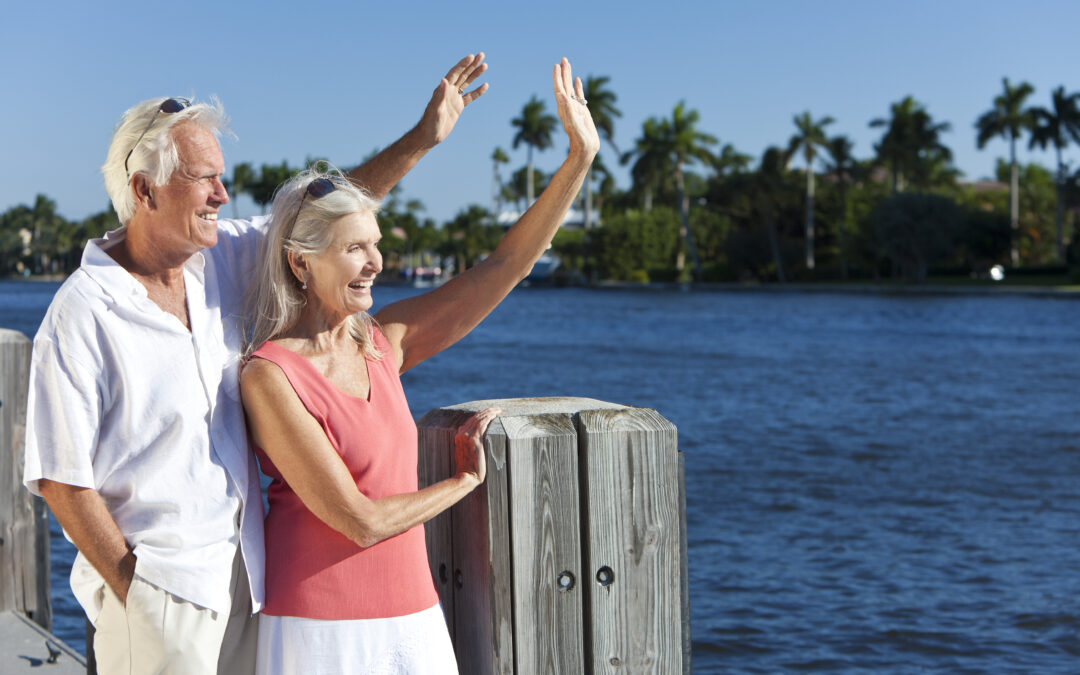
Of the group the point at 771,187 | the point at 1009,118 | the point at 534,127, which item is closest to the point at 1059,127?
the point at 1009,118

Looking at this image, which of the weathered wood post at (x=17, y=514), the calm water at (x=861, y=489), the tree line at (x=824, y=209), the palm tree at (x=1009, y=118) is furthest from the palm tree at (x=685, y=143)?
the weathered wood post at (x=17, y=514)

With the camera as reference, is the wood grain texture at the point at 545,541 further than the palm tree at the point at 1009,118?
No

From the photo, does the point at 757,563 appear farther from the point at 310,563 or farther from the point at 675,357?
the point at 675,357

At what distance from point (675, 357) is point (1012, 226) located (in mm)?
42824

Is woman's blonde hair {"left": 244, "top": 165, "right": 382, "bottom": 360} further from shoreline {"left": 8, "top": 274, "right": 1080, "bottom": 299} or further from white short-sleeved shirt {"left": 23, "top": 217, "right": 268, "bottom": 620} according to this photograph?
shoreline {"left": 8, "top": 274, "right": 1080, "bottom": 299}

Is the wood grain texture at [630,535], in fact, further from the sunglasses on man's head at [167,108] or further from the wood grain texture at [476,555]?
the sunglasses on man's head at [167,108]

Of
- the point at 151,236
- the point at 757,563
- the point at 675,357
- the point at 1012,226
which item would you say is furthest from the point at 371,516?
the point at 1012,226

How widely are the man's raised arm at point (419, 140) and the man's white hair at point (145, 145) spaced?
0.50 m

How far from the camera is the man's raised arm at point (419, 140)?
8.66 feet

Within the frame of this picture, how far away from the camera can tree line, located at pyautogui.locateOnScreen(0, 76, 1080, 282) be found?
68250 millimetres

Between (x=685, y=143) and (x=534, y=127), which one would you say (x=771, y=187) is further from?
(x=534, y=127)

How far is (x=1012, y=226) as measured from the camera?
222 ft

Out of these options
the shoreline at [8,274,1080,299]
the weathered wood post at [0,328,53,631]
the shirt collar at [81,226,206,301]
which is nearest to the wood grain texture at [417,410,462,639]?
the shirt collar at [81,226,206,301]

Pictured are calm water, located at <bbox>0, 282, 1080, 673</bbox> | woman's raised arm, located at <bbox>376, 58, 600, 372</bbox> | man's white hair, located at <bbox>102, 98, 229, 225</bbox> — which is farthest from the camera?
calm water, located at <bbox>0, 282, 1080, 673</bbox>
